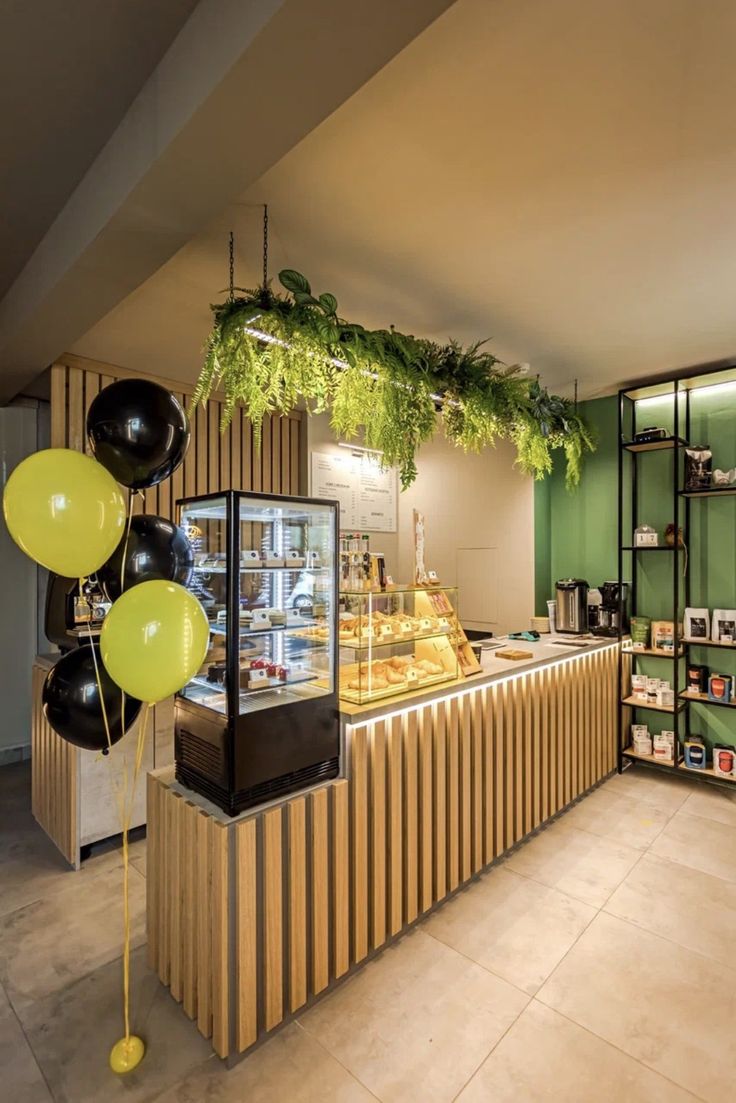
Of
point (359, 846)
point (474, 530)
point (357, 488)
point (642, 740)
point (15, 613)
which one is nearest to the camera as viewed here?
point (359, 846)

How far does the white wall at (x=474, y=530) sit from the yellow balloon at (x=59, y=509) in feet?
10.9

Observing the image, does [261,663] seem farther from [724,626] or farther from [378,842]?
[724,626]

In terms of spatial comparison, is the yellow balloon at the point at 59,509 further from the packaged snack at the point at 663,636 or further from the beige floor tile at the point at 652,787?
the packaged snack at the point at 663,636

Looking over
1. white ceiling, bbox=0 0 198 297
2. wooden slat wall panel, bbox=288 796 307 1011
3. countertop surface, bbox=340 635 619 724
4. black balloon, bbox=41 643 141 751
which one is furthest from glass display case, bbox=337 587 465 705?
white ceiling, bbox=0 0 198 297

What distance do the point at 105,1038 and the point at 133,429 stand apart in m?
2.10

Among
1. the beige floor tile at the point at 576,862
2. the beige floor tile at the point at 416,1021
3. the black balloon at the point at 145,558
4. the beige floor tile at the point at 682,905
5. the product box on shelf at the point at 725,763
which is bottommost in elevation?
the beige floor tile at the point at 682,905

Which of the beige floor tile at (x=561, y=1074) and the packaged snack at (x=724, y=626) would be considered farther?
the packaged snack at (x=724, y=626)

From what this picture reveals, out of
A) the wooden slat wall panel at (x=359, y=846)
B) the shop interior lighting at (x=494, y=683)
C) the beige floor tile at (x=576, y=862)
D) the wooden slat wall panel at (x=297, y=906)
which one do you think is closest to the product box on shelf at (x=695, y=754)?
the shop interior lighting at (x=494, y=683)

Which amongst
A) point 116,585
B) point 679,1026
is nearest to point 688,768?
point 679,1026

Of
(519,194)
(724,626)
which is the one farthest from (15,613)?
(724,626)

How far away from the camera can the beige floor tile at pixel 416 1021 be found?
1.76 meters

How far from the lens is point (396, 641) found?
2549mm

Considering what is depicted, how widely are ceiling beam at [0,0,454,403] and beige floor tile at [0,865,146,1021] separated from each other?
9.17ft

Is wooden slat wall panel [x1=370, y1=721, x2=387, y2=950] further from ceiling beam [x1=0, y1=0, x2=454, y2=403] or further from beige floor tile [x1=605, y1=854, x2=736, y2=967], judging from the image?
ceiling beam [x1=0, y1=0, x2=454, y2=403]
